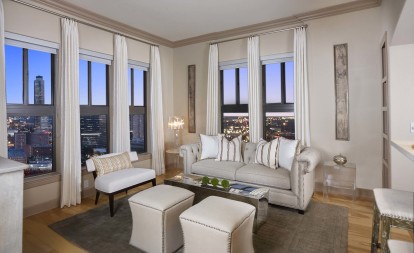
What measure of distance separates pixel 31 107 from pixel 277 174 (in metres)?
3.67

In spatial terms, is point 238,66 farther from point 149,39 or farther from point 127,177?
point 127,177

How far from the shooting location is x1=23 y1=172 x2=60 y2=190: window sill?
3.03m

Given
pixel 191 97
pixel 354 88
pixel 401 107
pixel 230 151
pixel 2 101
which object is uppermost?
pixel 191 97

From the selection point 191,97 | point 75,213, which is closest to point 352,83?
point 191,97

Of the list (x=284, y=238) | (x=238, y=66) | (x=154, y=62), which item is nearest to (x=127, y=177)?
(x=284, y=238)

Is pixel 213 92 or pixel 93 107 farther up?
pixel 213 92

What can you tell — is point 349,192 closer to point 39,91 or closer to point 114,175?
point 114,175

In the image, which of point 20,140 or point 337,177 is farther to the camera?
point 337,177

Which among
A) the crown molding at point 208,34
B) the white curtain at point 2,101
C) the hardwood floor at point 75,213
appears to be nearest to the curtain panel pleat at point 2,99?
the white curtain at point 2,101

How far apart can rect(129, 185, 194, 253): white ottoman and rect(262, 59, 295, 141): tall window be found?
2.73 meters

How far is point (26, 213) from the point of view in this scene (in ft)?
9.84

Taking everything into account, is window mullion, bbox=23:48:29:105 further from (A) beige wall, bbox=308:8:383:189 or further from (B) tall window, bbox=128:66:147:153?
(A) beige wall, bbox=308:8:383:189

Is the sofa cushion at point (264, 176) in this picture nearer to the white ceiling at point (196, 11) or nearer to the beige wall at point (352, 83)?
the beige wall at point (352, 83)

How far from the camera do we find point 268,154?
11.5ft
